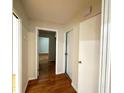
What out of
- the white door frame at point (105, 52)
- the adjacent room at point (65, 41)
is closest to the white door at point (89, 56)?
the adjacent room at point (65, 41)

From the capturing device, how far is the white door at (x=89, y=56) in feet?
5.04

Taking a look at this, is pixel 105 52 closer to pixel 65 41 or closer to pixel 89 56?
pixel 89 56

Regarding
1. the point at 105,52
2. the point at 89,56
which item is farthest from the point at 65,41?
the point at 105,52

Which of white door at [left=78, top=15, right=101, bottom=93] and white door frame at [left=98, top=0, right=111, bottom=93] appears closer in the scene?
white door frame at [left=98, top=0, right=111, bottom=93]

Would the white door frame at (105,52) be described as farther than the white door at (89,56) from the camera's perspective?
No

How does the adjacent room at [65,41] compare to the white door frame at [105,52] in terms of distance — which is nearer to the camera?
the white door frame at [105,52]

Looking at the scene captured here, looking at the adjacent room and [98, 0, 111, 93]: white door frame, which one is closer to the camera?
[98, 0, 111, 93]: white door frame

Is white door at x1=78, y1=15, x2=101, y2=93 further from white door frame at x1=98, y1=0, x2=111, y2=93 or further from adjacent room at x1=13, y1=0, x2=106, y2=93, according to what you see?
white door frame at x1=98, y1=0, x2=111, y2=93

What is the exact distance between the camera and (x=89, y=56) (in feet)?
5.58

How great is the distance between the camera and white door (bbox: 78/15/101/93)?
60.5 inches

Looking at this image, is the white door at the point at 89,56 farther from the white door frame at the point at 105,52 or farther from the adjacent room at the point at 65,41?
the white door frame at the point at 105,52

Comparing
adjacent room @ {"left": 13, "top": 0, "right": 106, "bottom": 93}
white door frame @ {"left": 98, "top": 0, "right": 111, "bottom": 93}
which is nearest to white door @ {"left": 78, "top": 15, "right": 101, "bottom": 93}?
adjacent room @ {"left": 13, "top": 0, "right": 106, "bottom": 93}
